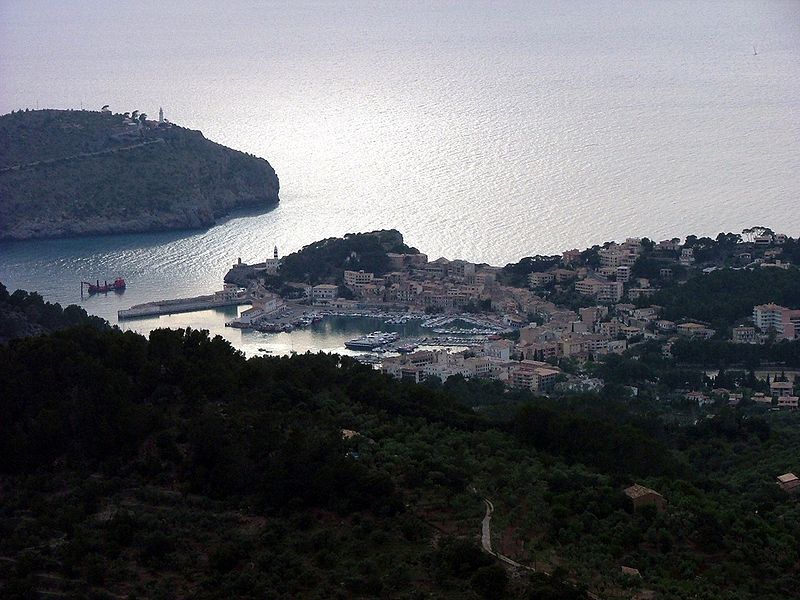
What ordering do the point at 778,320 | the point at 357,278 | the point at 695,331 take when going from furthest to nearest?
the point at 357,278 < the point at 778,320 < the point at 695,331

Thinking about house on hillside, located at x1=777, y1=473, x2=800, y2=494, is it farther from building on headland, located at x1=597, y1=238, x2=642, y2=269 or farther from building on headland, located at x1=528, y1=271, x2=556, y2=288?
building on headland, located at x1=597, y1=238, x2=642, y2=269

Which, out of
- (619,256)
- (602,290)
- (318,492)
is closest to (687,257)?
(619,256)

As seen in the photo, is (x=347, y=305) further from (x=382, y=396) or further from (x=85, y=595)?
(x=85, y=595)

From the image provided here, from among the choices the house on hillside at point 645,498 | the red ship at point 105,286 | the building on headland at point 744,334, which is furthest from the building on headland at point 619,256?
the house on hillside at point 645,498

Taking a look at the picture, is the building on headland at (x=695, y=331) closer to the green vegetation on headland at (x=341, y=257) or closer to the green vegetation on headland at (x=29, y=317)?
the green vegetation on headland at (x=341, y=257)

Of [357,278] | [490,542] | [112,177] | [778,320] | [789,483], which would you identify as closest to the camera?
[490,542]

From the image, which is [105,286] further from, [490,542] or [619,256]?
[490,542]

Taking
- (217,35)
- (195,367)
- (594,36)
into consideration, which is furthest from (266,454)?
(217,35)
